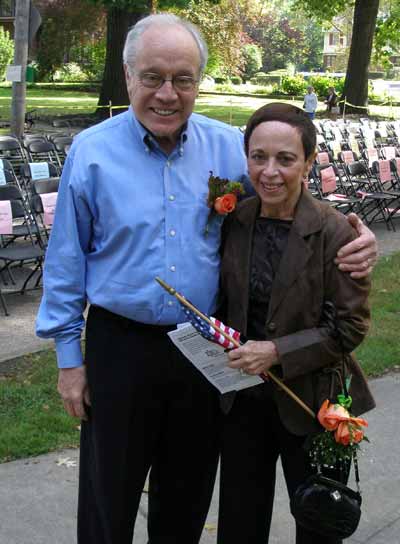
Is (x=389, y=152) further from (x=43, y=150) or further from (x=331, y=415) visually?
(x=331, y=415)

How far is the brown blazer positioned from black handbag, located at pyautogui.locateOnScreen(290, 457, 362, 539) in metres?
0.17

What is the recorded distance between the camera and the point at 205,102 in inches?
1415

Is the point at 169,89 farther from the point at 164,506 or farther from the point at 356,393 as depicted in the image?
the point at 164,506

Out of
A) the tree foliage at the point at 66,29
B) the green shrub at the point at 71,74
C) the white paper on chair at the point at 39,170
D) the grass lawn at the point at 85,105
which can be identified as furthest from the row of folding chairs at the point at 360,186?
the green shrub at the point at 71,74

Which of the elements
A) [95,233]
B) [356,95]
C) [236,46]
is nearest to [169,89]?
[95,233]

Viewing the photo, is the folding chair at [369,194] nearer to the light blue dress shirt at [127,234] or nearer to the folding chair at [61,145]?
the folding chair at [61,145]

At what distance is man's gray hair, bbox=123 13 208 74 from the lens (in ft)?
8.35

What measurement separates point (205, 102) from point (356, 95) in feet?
27.8

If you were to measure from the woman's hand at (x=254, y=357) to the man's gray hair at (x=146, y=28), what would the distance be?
35.1 inches

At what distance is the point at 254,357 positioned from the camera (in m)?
2.49

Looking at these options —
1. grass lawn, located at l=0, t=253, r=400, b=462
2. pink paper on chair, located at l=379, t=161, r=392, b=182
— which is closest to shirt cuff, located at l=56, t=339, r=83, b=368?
grass lawn, located at l=0, t=253, r=400, b=462

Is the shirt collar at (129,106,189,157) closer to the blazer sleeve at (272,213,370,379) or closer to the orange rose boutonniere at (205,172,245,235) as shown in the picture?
the orange rose boutonniere at (205,172,245,235)

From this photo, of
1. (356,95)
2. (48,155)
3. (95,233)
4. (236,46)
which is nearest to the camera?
(95,233)

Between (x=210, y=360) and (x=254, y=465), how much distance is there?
0.41m
